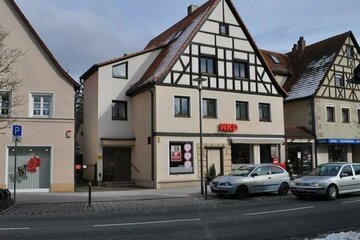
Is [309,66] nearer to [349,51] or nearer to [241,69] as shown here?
[349,51]

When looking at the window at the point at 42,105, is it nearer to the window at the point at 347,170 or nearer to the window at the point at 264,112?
the window at the point at 264,112

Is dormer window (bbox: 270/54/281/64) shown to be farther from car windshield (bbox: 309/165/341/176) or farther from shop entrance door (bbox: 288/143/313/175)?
car windshield (bbox: 309/165/341/176)

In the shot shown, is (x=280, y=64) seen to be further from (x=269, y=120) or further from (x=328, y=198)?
(x=328, y=198)

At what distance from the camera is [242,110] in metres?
29.7

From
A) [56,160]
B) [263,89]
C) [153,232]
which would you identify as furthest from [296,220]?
[263,89]

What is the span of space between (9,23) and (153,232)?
1698cm

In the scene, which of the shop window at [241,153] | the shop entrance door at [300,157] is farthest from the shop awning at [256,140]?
the shop entrance door at [300,157]

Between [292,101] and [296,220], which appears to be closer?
[296,220]

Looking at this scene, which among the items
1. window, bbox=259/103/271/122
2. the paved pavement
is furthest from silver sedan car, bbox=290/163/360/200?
window, bbox=259/103/271/122

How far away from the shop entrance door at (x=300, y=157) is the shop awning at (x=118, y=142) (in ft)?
42.3

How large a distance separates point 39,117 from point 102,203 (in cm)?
746

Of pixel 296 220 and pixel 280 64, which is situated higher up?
pixel 280 64

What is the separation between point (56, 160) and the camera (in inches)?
903

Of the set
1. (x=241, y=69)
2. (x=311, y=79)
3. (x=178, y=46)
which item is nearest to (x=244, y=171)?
(x=178, y=46)
